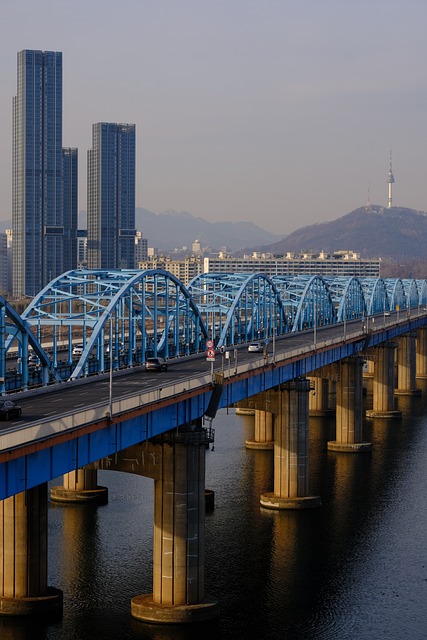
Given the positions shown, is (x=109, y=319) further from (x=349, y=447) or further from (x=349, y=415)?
(x=349, y=447)

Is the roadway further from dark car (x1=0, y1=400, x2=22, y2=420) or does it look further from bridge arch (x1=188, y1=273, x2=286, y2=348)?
bridge arch (x1=188, y1=273, x2=286, y2=348)

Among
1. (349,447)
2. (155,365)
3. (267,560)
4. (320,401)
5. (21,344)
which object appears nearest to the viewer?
(21,344)

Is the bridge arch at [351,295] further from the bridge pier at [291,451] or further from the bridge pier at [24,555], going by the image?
the bridge pier at [24,555]

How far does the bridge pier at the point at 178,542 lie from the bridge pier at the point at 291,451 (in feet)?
88.3

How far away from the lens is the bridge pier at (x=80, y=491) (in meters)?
83.8

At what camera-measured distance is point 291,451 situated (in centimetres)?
8675

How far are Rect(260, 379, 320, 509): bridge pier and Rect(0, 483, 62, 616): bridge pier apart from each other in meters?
29.1

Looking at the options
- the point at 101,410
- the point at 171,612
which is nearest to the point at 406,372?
the point at 171,612

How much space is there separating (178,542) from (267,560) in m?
14.6

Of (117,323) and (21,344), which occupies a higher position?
(117,323)

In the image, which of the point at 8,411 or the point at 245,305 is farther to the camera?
the point at 245,305

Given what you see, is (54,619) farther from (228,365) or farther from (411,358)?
(411,358)

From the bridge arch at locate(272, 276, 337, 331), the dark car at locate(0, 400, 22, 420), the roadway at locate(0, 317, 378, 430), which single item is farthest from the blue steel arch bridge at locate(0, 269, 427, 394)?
the dark car at locate(0, 400, 22, 420)

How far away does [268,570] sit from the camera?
228 feet
